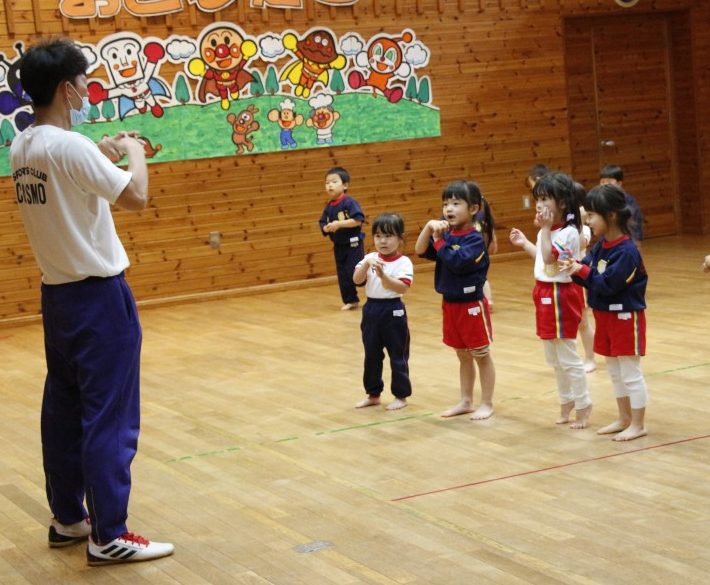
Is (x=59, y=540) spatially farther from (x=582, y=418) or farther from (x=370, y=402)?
(x=582, y=418)

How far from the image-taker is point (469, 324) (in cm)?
546

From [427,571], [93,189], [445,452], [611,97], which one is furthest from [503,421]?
[611,97]

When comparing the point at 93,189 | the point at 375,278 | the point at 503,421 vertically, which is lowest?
the point at 503,421

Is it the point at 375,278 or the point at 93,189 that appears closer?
the point at 93,189

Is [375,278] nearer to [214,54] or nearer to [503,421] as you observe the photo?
[503,421]

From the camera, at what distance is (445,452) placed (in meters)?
5.02

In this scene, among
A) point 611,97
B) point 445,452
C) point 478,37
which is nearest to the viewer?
point 445,452

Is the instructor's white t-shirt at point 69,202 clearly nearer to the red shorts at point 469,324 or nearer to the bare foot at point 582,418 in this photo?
the red shorts at point 469,324

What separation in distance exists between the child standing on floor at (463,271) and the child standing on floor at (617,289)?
1.94ft

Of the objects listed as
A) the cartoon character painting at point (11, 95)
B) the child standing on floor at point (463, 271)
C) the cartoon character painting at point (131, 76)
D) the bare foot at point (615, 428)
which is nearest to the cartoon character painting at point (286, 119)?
the cartoon character painting at point (131, 76)

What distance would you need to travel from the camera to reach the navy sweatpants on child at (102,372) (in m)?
3.67

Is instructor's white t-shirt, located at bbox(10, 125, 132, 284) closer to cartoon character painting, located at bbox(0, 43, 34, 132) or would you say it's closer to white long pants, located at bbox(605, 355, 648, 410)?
white long pants, located at bbox(605, 355, 648, 410)

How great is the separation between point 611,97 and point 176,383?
7761mm

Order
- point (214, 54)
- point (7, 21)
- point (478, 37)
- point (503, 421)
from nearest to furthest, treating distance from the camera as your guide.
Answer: point (503, 421)
point (7, 21)
point (214, 54)
point (478, 37)
